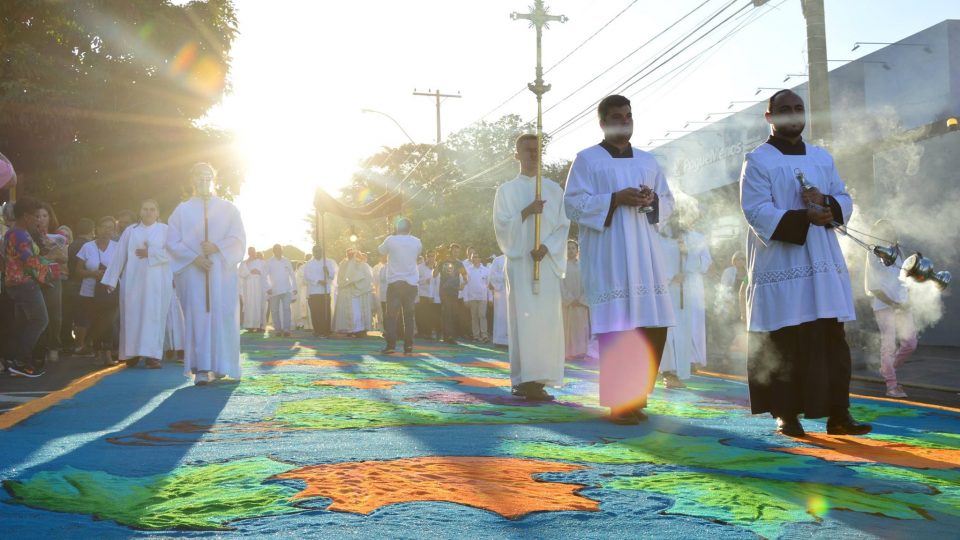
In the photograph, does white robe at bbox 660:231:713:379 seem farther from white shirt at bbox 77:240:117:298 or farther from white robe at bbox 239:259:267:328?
white robe at bbox 239:259:267:328


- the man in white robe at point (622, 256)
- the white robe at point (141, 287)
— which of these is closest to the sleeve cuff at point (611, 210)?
the man in white robe at point (622, 256)

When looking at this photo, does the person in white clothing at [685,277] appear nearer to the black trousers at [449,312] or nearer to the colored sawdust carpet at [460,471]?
the colored sawdust carpet at [460,471]

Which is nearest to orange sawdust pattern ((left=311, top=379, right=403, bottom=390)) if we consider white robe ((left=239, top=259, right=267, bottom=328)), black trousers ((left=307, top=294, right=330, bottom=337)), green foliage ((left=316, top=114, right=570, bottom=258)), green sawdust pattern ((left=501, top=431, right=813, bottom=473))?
green sawdust pattern ((left=501, top=431, right=813, bottom=473))

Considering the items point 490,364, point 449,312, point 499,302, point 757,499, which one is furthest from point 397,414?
point 449,312

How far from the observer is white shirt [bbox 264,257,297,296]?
22.7m

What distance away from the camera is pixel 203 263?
9.15 metres

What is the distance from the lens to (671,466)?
14.5ft

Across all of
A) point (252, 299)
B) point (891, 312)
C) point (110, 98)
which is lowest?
point (891, 312)

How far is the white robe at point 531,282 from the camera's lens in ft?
25.1

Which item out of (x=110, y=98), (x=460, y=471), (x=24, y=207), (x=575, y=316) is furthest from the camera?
(x=110, y=98)

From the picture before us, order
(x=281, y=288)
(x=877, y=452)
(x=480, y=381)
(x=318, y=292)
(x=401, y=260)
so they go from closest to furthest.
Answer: (x=877, y=452), (x=480, y=381), (x=401, y=260), (x=318, y=292), (x=281, y=288)

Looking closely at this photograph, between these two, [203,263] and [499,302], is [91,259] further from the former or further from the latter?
[499,302]

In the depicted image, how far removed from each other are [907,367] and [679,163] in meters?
15.2

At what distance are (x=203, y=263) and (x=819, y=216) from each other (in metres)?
5.61
